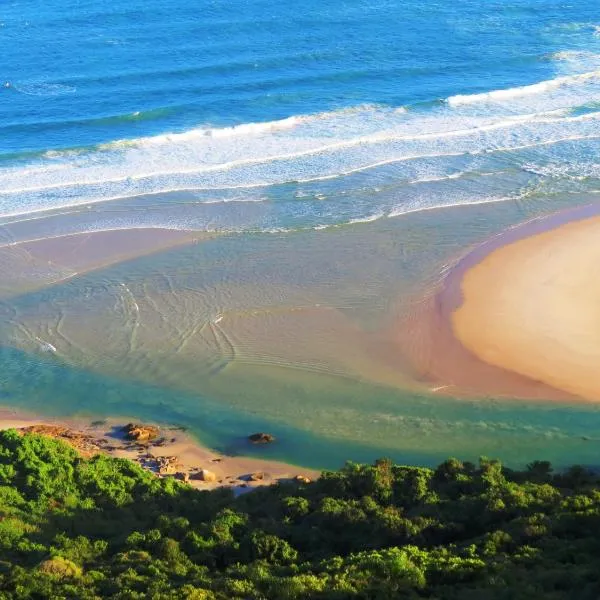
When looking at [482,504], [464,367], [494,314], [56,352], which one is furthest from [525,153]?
[482,504]

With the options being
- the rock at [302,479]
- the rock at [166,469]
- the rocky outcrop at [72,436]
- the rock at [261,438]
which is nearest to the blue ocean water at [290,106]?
the rock at [261,438]

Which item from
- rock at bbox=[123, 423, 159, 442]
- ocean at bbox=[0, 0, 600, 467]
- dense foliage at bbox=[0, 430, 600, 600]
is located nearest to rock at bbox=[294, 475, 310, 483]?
dense foliage at bbox=[0, 430, 600, 600]

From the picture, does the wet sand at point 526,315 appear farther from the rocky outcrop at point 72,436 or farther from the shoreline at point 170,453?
the rocky outcrop at point 72,436

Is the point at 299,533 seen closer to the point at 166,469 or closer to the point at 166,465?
the point at 166,469

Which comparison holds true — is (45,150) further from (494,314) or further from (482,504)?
(482,504)

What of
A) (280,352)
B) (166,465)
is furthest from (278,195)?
(166,465)

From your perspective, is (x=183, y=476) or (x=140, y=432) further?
(x=140, y=432)

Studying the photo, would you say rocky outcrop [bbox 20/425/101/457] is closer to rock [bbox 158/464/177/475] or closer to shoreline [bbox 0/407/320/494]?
shoreline [bbox 0/407/320/494]
